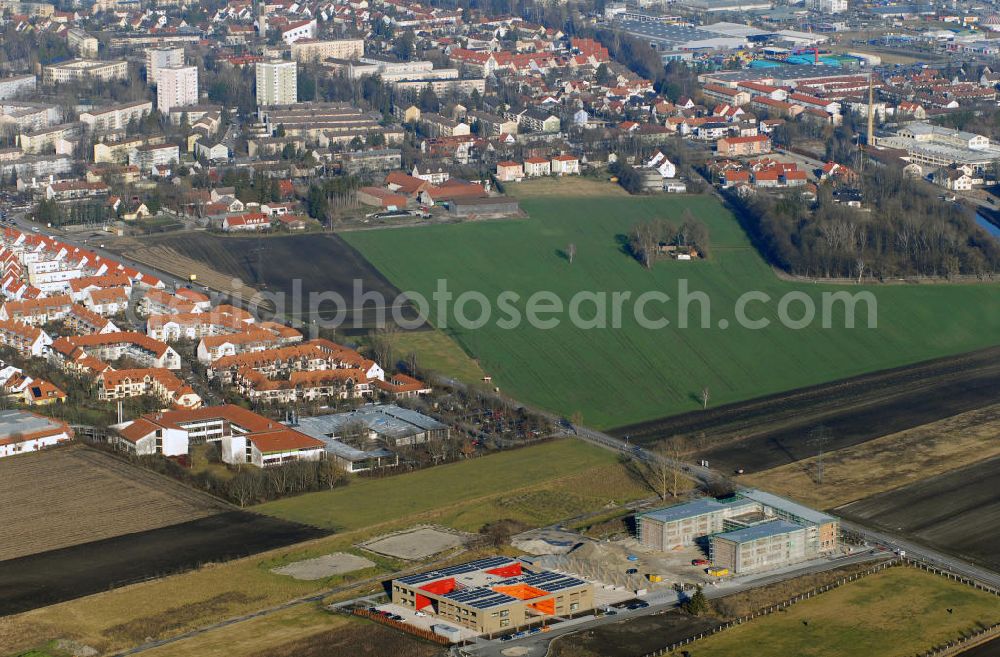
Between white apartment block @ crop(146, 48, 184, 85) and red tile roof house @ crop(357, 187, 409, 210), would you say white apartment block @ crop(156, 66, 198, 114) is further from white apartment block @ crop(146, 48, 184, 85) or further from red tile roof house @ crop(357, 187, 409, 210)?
red tile roof house @ crop(357, 187, 409, 210)

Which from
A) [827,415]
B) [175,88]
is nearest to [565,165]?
[175,88]

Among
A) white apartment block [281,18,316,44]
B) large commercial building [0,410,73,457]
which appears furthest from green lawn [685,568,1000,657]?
white apartment block [281,18,316,44]

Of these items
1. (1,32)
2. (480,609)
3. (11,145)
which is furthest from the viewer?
(1,32)

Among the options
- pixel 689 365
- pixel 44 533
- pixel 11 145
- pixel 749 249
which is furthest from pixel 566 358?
pixel 11 145

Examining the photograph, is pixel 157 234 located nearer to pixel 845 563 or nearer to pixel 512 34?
pixel 845 563

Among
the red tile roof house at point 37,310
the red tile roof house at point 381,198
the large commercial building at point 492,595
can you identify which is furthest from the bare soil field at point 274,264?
the large commercial building at point 492,595

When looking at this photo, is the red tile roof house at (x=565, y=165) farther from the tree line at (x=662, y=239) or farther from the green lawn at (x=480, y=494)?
the green lawn at (x=480, y=494)

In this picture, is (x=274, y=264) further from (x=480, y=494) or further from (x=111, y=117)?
(x=111, y=117)
